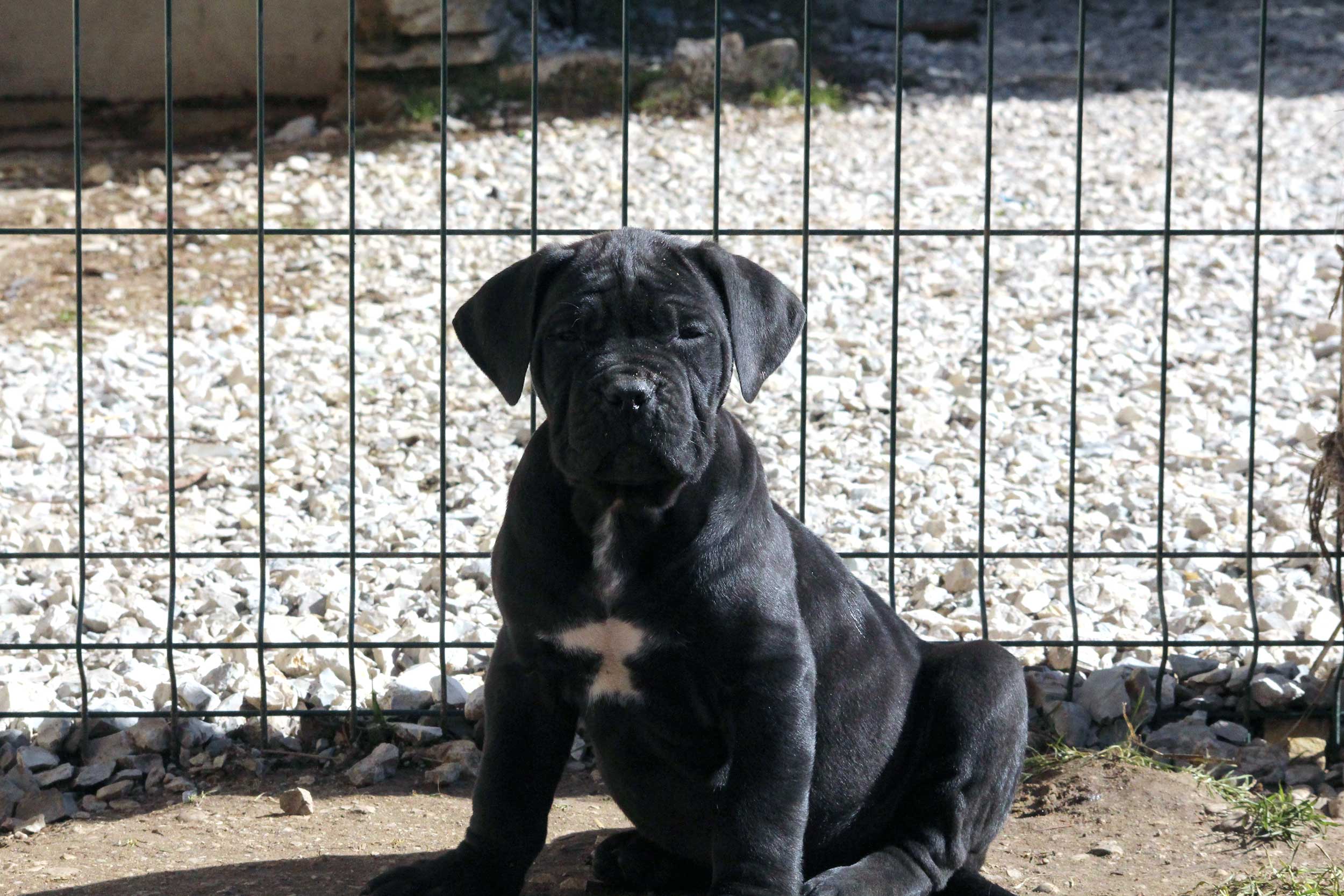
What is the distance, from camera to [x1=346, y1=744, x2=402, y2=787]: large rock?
4066 mm

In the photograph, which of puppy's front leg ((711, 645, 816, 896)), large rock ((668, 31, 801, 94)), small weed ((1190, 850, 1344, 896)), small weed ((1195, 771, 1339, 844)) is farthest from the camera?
large rock ((668, 31, 801, 94))

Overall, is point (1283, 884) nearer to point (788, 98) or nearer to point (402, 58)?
point (788, 98)

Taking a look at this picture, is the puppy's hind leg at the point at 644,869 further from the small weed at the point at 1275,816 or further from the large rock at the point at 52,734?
the large rock at the point at 52,734

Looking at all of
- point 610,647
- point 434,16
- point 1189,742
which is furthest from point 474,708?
point 434,16

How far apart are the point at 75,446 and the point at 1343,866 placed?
5291 millimetres

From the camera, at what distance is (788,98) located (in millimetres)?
12148

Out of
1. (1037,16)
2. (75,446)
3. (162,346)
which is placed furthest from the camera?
(1037,16)

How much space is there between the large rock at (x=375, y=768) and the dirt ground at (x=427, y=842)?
4 centimetres

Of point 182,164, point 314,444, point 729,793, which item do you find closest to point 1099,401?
point 314,444

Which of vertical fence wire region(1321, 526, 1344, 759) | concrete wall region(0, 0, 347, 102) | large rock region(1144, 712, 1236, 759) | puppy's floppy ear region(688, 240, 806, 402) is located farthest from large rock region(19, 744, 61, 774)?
concrete wall region(0, 0, 347, 102)

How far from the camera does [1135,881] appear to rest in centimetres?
343

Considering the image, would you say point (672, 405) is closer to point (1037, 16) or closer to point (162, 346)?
point (162, 346)

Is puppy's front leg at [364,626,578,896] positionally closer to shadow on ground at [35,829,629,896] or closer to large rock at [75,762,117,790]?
shadow on ground at [35,829,629,896]

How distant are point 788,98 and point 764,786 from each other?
32.9 feet
